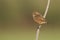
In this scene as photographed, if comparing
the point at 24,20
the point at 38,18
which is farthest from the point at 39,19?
the point at 24,20

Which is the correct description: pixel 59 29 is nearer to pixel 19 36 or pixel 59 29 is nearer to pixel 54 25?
pixel 54 25

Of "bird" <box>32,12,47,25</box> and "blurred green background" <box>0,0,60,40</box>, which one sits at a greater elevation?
"blurred green background" <box>0,0,60,40</box>

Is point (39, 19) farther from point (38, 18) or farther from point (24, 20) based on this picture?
point (24, 20)

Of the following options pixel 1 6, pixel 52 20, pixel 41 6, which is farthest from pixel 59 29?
pixel 1 6

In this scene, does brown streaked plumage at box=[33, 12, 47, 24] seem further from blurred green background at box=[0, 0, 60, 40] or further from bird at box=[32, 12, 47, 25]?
blurred green background at box=[0, 0, 60, 40]

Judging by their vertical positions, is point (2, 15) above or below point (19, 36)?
above

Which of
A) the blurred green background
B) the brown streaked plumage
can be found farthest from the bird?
the blurred green background

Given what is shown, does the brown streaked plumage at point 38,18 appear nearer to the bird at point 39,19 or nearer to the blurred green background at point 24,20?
the bird at point 39,19

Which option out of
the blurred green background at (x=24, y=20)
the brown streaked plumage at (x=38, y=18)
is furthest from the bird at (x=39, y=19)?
the blurred green background at (x=24, y=20)
